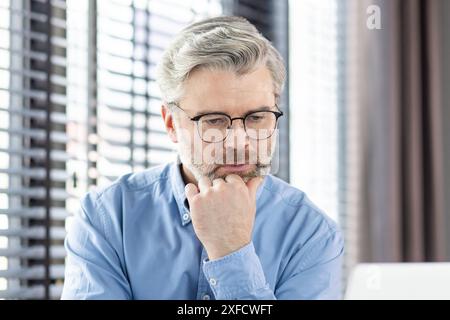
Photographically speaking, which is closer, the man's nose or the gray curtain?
the man's nose

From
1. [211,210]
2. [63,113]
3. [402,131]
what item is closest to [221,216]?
[211,210]

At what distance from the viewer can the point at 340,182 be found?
2.23 metres

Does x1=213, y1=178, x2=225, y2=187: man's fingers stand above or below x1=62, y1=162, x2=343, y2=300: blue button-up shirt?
above

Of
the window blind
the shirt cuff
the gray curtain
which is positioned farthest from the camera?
the gray curtain

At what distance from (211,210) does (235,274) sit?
8cm

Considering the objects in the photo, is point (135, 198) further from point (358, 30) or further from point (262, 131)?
point (358, 30)

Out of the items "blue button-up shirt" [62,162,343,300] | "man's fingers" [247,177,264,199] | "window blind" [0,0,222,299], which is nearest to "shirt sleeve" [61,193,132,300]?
"blue button-up shirt" [62,162,343,300]

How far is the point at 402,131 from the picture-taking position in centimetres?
222

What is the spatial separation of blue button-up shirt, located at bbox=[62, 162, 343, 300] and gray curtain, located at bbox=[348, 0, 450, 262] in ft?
4.18

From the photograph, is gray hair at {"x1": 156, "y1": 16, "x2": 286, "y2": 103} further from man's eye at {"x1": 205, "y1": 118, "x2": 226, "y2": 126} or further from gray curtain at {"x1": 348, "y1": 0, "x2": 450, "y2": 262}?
gray curtain at {"x1": 348, "y1": 0, "x2": 450, "y2": 262}

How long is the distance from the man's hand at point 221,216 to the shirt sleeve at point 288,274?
0.04 feet

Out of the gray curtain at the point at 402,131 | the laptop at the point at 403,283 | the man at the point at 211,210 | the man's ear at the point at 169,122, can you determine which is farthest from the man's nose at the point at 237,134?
the gray curtain at the point at 402,131

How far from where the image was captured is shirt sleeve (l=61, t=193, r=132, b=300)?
837 mm
